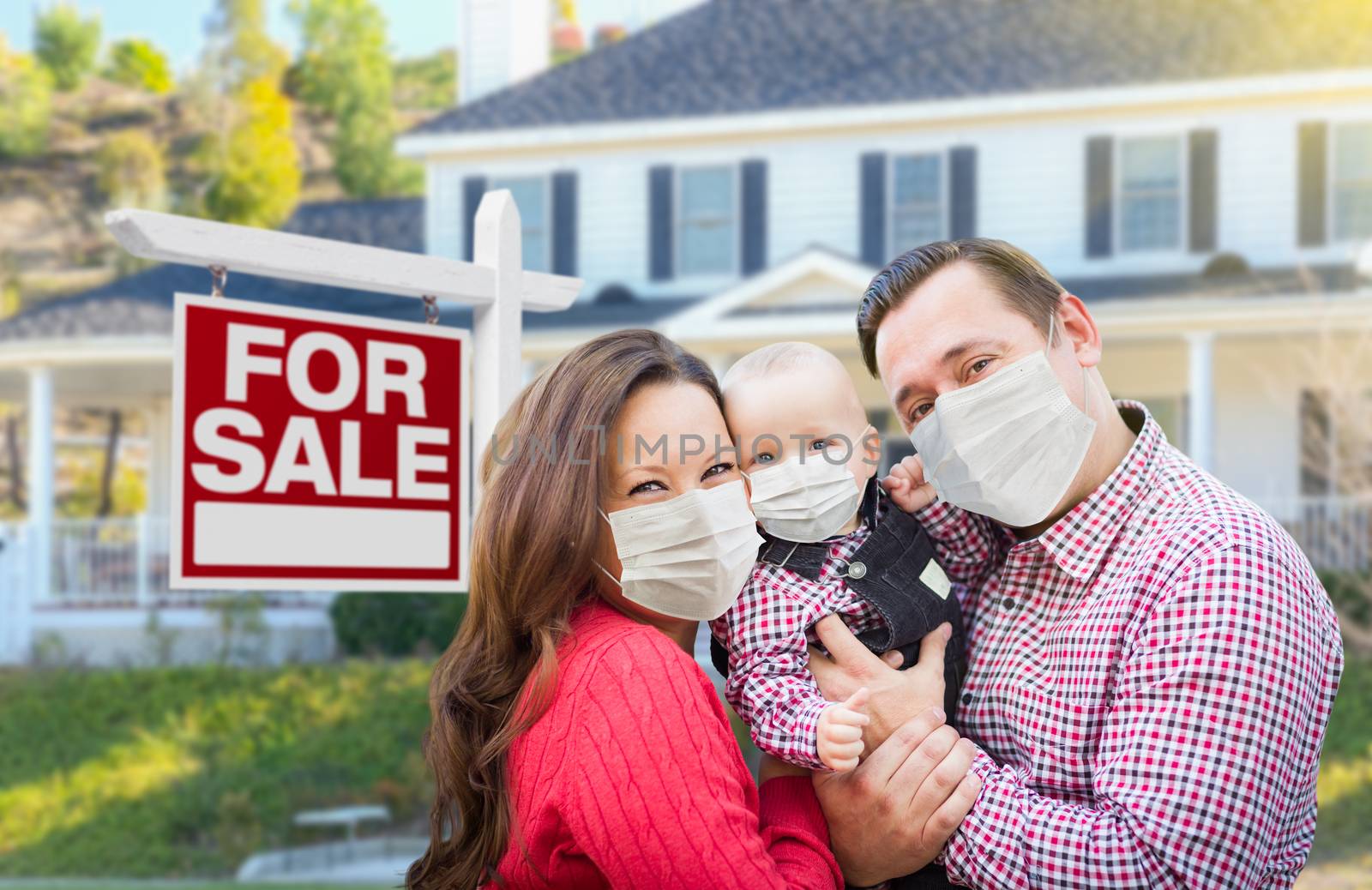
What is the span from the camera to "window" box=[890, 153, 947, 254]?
17234mm

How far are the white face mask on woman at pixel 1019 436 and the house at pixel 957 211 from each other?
515 inches

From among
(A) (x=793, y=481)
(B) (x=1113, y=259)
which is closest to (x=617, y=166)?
(B) (x=1113, y=259)

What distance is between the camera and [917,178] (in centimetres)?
1745

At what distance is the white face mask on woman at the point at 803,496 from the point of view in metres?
2.74

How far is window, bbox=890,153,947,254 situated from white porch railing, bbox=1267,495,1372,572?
17.9 ft

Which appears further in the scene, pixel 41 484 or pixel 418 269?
pixel 41 484

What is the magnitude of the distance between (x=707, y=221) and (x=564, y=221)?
6.42 feet

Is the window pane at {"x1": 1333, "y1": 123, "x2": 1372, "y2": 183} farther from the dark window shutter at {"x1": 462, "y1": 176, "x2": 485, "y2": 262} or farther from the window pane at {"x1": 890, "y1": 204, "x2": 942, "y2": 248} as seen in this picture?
the dark window shutter at {"x1": 462, "y1": 176, "x2": 485, "y2": 262}

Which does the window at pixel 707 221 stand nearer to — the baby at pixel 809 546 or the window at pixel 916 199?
the window at pixel 916 199

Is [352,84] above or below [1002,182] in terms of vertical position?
above

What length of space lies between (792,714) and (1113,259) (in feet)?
50.9

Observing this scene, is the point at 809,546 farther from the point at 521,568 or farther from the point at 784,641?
the point at 521,568

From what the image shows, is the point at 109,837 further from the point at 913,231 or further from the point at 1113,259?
the point at 1113,259

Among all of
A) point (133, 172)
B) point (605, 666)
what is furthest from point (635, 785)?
point (133, 172)
